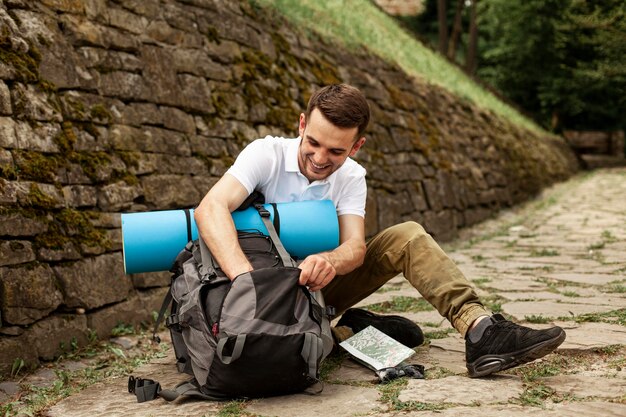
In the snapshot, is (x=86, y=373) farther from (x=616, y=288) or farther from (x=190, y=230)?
(x=616, y=288)

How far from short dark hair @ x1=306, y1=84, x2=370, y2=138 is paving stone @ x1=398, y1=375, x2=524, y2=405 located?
1.08 meters

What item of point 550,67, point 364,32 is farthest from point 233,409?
point 550,67

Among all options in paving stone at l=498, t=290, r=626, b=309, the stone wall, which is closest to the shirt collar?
the stone wall

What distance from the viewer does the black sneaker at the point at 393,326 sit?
336cm

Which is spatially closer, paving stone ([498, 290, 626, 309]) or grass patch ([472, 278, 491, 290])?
paving stone ([498, 290, 626, 309])

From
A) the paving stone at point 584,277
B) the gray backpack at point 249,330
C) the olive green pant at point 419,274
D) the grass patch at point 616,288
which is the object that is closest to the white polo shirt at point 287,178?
the olive green pant at point 419,274

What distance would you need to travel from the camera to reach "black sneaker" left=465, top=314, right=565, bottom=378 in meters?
2.71

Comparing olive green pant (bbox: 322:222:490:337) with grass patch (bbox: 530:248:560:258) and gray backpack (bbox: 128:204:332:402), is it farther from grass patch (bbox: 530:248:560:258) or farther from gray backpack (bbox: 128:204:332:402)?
grass patch (bbox: 530:248:560:258)

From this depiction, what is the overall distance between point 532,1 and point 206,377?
61.5 feet

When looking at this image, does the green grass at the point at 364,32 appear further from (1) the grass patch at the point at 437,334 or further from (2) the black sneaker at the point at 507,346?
(2) the black sneaker at the point at 507,346

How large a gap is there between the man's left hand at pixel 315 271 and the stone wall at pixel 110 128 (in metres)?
1.61

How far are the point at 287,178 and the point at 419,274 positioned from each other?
71cm

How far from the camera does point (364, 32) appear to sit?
991 cm

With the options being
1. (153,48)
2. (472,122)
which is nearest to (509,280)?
(153,48)
